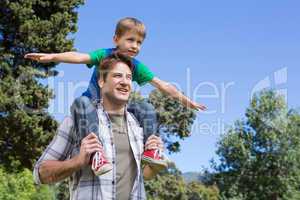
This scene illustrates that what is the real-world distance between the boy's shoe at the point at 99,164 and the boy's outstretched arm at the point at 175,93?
1429 mm

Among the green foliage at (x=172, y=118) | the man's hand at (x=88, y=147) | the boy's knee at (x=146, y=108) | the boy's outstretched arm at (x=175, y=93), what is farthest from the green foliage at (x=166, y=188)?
the man's hand at (x=88, y=147)

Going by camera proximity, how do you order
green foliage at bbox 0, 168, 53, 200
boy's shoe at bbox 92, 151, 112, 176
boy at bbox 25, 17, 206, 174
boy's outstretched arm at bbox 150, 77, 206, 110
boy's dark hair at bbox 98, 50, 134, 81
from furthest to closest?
1. green foliage at bbox 0, 168, 53, 200
2. boy's outstretched arm at bbox 150, 77, 206, 110
3. boy at bbox 25, 17, 206, 174
4. boy's dark hair at bbox 98, 50, 134, 81
5. boy's shoe at bbox 92, 151, 112, 176

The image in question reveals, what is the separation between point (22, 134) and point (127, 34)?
64.3 feet

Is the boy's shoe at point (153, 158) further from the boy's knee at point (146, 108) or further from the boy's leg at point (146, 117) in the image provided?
the boy's knee at point (146, 108)

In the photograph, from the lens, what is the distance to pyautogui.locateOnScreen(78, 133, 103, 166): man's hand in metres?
2.89

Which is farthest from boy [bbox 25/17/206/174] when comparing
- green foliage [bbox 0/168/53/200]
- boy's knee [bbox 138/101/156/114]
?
green foliage [bbox 0/168/53/200]

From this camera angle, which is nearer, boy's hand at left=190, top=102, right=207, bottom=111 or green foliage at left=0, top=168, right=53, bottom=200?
boy's hand at left=190, top=102, right=207, bottom=111

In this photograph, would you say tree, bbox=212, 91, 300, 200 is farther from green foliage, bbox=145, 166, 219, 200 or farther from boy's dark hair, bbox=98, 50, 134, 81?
boy's dark hair, bbox=98, 50, 134, 81

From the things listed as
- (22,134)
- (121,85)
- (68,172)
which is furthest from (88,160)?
(22,134)

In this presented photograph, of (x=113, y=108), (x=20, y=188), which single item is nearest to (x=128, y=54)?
(x=113, y=108)

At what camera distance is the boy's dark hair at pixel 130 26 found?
4.33 m

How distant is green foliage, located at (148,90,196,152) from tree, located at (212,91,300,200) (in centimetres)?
783

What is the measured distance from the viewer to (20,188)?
2236 centimetres

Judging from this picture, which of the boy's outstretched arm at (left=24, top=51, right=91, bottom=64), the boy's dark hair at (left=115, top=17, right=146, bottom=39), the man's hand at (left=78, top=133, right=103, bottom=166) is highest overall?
the boy's dark hair at (left=115, top=17, right=146, bottom=39)
